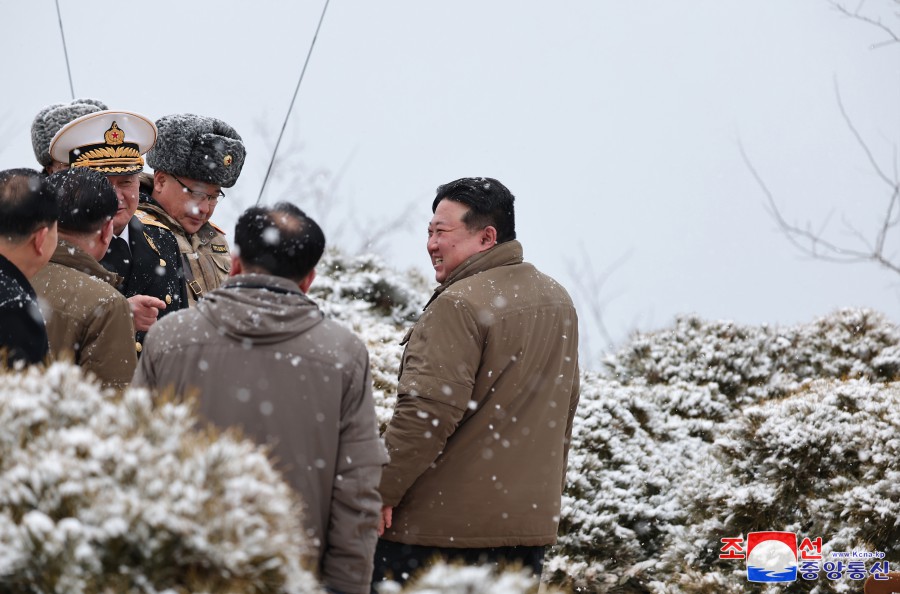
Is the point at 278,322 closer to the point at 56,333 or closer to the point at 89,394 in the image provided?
the point at 89,394

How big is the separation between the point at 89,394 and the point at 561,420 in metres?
2.04

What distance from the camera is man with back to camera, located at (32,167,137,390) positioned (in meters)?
3.25

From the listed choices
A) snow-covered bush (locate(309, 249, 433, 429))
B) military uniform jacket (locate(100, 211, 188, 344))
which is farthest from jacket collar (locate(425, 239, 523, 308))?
snow-covered bush (locate(309, 249, 433, 429))

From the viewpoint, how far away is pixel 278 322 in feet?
8.83

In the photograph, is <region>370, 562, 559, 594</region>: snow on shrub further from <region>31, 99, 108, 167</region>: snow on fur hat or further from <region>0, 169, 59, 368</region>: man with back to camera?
<region>31, 99, 108, 167</region>: snow on fur hat

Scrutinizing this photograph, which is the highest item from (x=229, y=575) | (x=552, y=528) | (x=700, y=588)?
(x=229, y=575)

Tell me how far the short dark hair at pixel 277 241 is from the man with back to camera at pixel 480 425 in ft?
3.08

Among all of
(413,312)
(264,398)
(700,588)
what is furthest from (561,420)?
(413,312)

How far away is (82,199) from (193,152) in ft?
3.55

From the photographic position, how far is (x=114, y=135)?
413 centimetres

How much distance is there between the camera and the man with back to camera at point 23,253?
113 inches

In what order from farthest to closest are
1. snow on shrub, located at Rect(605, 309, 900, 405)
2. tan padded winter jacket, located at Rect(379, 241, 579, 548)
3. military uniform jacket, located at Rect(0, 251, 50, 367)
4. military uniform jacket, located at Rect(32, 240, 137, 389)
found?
snow on shrub, located at Rect(605, 309, 900, 405), tan padded winter jacket, located at Rect(379, 241, 579, 548), military uniform jacket, located at Rect(32, 240, 137, 389), military uniform jacket, located at Rect(0, 251, 50, 367)

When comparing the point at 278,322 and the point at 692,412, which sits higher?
the point at 278,322

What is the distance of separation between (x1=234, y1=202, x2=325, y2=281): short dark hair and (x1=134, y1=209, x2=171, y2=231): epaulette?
172 centimetres
